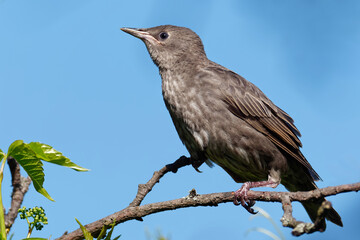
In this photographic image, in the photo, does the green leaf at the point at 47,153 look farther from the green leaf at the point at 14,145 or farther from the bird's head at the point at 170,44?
the bird's head at the point at 170,44

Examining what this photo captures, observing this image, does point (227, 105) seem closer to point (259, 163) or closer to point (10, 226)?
point (259, 163)

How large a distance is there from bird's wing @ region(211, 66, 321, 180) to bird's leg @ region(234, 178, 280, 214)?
51 cm

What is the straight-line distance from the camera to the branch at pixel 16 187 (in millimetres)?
3181

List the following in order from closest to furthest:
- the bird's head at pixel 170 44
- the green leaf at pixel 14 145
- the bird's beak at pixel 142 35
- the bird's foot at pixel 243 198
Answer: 1. the green leaf at pixel 14 145
2. the bird's foot at pixel 243 198
3. the bird's head at pixel 170 44
4. the bird's beak at pixel 142 35

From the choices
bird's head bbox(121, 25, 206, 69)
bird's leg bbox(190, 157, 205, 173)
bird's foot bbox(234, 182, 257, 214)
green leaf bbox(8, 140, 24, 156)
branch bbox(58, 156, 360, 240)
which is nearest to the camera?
green leaf bbox(8, 140, 24, 156)

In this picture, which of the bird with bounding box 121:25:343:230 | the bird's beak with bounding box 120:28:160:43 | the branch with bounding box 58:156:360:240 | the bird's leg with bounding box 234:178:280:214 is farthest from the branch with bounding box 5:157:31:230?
the bird's beak with bounding box 120:28:160:43

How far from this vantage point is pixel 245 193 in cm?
444

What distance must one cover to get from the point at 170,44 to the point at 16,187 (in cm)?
407

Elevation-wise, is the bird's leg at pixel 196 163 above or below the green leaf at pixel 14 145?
above

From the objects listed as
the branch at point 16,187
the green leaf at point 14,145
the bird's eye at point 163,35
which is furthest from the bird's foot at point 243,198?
the bird's eye at point 163,35

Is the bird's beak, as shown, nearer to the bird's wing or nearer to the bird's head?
the bird's head

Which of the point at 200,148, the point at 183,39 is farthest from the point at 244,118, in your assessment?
the point at 183,39

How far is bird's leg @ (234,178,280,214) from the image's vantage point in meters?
4.45

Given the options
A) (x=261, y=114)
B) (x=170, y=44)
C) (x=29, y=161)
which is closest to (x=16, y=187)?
(x=29, y=161)
